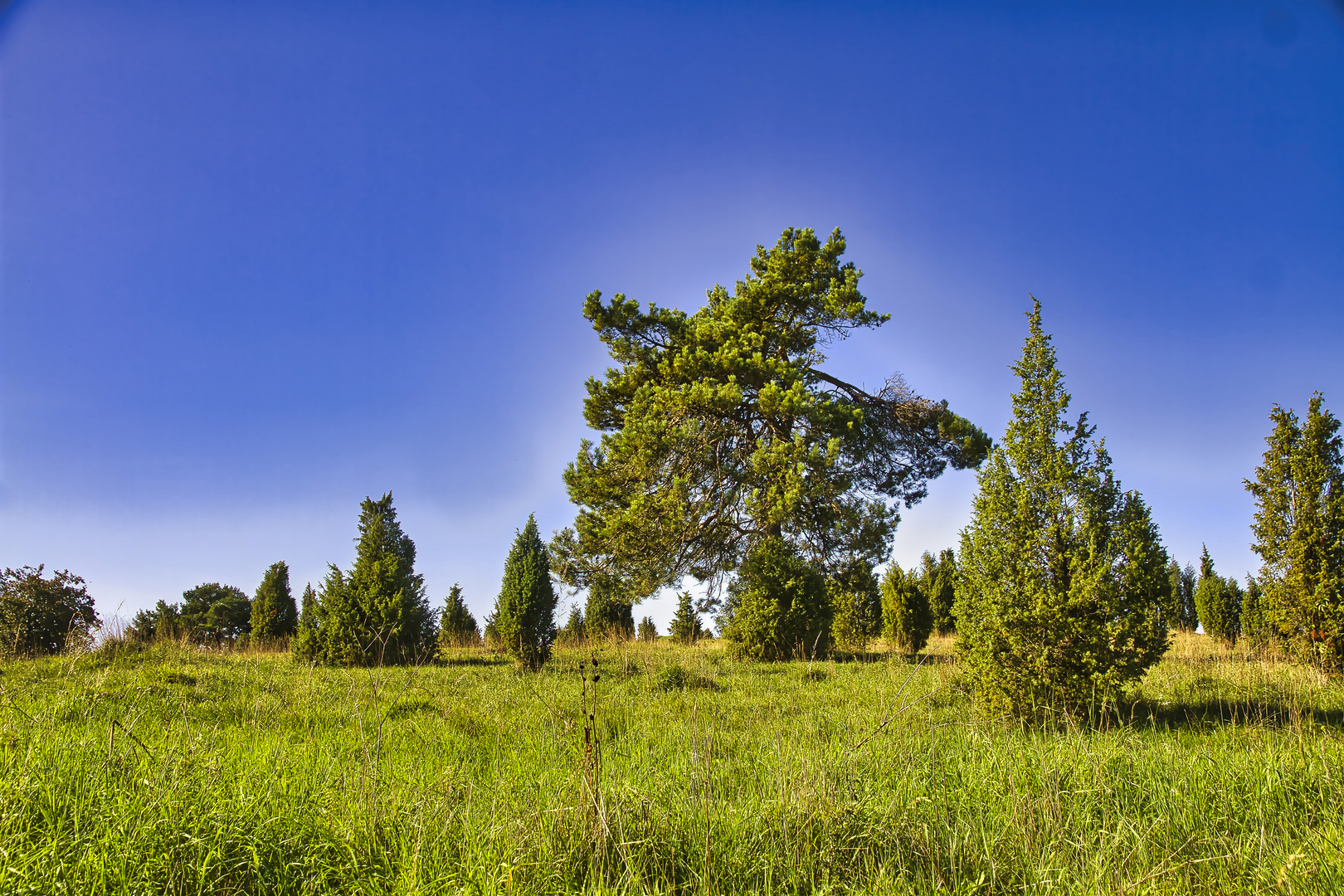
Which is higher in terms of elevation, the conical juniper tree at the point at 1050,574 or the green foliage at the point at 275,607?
the conical juniper tree at the point at 1050,574

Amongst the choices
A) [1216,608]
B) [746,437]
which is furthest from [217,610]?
[1216,608]

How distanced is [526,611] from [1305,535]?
1446 centimetres

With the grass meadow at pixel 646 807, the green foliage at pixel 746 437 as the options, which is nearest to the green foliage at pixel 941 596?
the green foliage at pixel 746 437

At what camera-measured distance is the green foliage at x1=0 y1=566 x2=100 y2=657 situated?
10844 millimetres

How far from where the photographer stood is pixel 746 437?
1612cm

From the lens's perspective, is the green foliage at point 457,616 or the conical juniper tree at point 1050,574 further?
the green foliage at point 457,616

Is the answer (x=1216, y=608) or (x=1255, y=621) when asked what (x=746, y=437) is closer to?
(x=1255, y=621)

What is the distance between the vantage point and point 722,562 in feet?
53.0

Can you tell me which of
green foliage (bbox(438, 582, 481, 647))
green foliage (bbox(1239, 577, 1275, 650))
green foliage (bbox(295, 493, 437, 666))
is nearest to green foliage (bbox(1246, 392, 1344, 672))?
green foliage (bbox(1239, 577, 1275, 650))

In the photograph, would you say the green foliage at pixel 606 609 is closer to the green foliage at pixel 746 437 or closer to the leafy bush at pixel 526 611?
the green foliage at pixel 746 437

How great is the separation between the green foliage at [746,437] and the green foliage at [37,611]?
417 inches

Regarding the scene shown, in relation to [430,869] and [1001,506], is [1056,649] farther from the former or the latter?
[430,869]

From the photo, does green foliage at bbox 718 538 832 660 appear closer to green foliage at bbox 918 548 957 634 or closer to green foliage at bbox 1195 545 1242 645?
green foliage at bbox 918 548 957 634

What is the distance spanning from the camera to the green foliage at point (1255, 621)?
37.4ft
